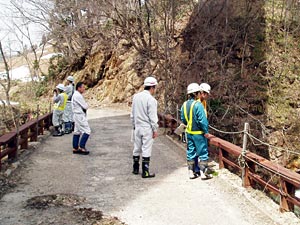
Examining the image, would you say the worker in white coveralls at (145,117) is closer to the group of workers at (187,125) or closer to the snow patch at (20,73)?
the group of workers at (187,125)

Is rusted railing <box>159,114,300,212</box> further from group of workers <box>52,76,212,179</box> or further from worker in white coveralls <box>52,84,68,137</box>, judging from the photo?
worker in white coveralls <box>52,84,68,137</box>

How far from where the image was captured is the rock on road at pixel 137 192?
4.42 m

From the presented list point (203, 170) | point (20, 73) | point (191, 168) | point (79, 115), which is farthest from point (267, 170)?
point (20, 73)

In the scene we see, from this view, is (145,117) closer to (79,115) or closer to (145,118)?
(145,118)

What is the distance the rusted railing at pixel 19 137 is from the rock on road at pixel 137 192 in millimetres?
374

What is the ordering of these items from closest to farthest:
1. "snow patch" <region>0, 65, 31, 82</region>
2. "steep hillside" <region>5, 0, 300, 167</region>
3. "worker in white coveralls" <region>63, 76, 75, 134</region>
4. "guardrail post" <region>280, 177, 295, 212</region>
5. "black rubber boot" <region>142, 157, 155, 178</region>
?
"guardrail post" <region>280, 177, 295, 212</region>, "black rubber boot" <region>142, 157, 155, 178</region>, "worker in white coveralls" <region>63, 76, 75, 134</region>, "steep hillside" <region>5, 0, 300, 167</region>, "snow patch" <region>0, 65, 31, 82</region>

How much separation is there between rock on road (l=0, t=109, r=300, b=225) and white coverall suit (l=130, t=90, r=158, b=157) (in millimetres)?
698

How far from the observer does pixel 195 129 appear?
595 cm

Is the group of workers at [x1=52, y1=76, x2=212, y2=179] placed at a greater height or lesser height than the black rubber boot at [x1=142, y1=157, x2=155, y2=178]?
greater

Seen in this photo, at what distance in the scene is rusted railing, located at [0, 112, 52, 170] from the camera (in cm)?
657

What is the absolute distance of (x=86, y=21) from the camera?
650 inches

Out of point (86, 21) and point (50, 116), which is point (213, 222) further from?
point (86, 21)

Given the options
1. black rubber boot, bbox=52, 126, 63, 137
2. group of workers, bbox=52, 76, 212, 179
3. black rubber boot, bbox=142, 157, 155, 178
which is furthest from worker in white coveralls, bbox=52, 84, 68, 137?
black rubber boot, bbox=142, 157, 155, 178

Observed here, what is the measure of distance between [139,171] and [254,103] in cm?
1017
